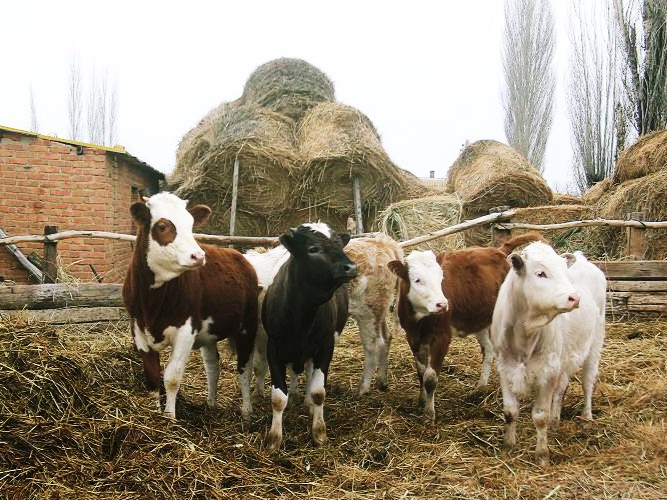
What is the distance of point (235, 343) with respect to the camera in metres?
5.53

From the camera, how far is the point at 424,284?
5.20m

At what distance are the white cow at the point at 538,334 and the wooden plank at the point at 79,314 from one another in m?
5.22

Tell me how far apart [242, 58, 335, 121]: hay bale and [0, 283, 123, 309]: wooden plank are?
294 inches

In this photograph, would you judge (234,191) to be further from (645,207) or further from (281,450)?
(281,450)

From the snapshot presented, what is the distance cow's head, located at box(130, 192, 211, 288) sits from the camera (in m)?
4.19

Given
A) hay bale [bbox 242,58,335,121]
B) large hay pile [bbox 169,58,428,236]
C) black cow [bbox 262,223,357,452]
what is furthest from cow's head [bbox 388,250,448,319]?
hay bale [bbox 242,58,335,121]

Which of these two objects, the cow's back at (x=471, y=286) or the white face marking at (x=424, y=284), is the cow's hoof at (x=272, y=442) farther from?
the cow's back at (x=471, y=286)

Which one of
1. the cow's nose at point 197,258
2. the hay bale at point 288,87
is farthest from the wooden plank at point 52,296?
the hay bale at point 288,87

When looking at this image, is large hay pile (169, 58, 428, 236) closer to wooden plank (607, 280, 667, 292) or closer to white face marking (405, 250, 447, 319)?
wooden plank (607, 280, 667, 292)

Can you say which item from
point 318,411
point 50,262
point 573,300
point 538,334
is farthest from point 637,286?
point 50,262

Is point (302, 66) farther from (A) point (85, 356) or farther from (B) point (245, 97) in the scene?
(A) point (85, 356)

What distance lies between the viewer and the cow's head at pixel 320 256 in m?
4.19

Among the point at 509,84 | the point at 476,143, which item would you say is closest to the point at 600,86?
the point at 476,143

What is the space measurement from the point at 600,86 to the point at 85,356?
2091cm
